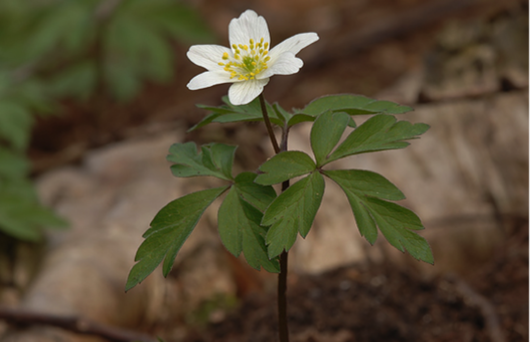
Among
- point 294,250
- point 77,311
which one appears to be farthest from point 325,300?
point 77,311

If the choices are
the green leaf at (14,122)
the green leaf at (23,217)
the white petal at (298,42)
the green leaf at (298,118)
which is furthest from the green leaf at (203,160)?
the green leaf at (14,122)

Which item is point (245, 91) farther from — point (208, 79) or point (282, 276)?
point (282, 276)

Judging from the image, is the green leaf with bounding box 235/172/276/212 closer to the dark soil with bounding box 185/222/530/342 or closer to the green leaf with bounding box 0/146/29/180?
the dark soil with bounding box 185/222/530/342

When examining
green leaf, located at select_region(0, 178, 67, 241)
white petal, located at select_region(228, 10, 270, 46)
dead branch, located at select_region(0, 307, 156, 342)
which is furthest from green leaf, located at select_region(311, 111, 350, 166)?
green leaf, located at select_region(0, 178, 67, 241)

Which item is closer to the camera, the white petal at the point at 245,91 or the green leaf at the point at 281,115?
the white petal at the point at 245,91

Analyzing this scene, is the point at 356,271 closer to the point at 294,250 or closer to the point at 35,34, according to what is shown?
the point at 294,250

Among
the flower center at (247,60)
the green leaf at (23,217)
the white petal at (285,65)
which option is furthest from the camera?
the green leaf at (23,217)

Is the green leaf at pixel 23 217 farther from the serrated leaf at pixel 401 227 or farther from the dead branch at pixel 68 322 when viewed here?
the serrated leaf at pixel 401 227
